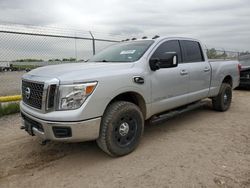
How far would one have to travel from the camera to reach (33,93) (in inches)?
136

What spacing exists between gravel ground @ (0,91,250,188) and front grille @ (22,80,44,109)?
92 cm

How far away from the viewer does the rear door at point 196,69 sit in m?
5.02

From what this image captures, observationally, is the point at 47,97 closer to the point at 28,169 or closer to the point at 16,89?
the point at 28,169

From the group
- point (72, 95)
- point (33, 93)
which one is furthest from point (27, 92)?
point (72, 95)

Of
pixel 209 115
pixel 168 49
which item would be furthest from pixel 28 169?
pixel 209 115

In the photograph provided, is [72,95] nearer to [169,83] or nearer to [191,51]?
[169,83]

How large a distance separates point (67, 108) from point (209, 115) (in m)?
4.14

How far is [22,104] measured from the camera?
390 centimetres

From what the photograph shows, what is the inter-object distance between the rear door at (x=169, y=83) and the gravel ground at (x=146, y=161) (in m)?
0.65

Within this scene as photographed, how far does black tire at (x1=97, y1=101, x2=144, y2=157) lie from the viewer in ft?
11.2

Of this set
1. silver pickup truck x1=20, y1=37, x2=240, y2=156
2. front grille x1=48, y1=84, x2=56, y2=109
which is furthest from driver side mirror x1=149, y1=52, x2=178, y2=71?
front grille x1=48, y1=84, x2=56, y2=109

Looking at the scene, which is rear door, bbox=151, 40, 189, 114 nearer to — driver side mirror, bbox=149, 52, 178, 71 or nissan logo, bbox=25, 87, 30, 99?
driver side mirror, bbox=149, 52, 178, 71

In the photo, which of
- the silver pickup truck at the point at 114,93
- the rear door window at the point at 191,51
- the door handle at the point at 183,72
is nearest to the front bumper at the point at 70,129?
the silver pickup truck at the point at 114,93

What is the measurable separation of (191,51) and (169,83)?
55.6 inches
